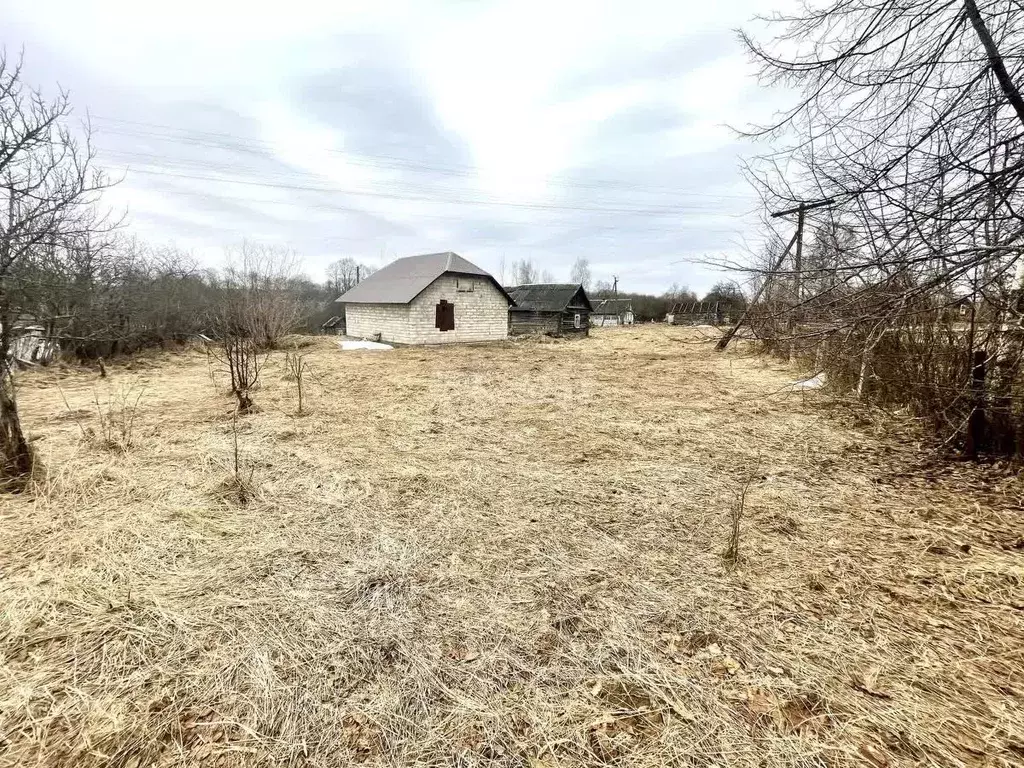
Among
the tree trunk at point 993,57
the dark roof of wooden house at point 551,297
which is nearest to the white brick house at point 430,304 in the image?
the dark roof of wooden house at point 551,297

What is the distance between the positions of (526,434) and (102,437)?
16.2ft

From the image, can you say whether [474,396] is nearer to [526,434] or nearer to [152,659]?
[526,434]

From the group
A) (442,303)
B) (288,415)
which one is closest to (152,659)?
(288,415)

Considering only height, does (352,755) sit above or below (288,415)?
below

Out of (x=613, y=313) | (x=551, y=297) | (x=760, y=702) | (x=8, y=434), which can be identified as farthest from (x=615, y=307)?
(x=760, y=702)

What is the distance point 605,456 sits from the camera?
15.6ft

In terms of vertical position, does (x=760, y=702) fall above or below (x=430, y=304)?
below

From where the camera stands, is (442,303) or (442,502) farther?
(442,303)

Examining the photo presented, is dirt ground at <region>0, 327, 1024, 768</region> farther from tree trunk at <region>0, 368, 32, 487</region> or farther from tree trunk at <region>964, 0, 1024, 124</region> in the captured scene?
tree trunk at <region>964, 0, 1024, 124</region>

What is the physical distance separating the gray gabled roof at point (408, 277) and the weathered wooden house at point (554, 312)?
15.1 feet

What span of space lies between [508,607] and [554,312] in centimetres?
2508

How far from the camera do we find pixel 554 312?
87.1 ft

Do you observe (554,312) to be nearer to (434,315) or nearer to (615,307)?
(434,315)

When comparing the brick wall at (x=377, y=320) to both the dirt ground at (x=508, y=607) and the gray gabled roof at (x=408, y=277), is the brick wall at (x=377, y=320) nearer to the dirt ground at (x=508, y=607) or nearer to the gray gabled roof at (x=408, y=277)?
the gray gabled roof at (x=408, y=277)
